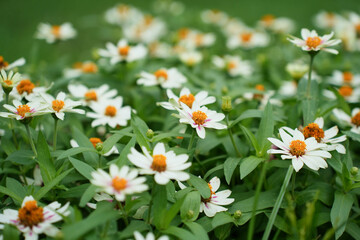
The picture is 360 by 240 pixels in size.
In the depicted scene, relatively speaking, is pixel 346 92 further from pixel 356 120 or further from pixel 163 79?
pixel 163 79

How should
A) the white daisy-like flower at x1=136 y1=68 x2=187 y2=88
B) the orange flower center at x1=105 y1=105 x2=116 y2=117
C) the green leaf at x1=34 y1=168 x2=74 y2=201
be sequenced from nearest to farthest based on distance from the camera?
the green leaf at x1=34 y1=168 x2=74 y2=201 → the orange flower center at x1=105 y1=105 x2=116 y2=117 → the white daisy-like flower at x1=136 y1=68 x2=187 y2=88

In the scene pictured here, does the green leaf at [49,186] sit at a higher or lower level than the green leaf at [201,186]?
higher

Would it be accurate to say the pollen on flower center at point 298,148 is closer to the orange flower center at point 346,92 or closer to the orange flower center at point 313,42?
the orange flower center at point 313,42

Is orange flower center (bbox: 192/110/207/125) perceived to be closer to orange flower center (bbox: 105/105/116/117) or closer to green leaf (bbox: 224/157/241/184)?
green leaf (bbox: 224/157/241/184)

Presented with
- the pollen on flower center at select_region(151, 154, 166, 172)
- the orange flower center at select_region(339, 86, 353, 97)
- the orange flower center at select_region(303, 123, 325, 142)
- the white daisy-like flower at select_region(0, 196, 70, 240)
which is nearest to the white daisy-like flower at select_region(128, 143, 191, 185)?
the pollen on flower center at select_region(151, 154, 166, 172)

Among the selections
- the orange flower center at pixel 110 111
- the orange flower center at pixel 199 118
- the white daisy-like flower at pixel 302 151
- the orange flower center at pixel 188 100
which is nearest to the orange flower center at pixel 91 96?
the orange flower center at pixel 110 111

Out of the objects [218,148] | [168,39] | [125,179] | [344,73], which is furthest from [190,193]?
[168,39]
